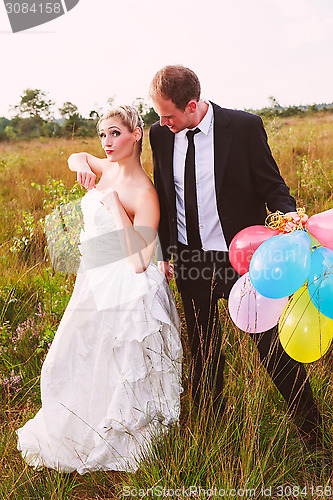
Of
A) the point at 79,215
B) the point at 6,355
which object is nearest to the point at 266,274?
the point at 79,215

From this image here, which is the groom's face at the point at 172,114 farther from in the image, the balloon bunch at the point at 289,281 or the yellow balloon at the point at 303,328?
the yellow balloon at the point at 303,328

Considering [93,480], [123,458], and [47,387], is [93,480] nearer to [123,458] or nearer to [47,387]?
[123,458]

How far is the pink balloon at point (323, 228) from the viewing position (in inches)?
66.0

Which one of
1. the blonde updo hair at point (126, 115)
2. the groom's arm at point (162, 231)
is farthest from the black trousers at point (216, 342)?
the blonde updo hair at point (126, 115)

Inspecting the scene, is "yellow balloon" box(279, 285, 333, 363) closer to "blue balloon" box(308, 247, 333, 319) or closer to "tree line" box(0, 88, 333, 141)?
"blue balloon" box(308, 247, 333, 319)

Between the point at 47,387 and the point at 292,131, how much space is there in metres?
6.04

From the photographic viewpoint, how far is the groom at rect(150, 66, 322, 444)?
6.79 feet

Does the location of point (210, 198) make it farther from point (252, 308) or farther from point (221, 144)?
point (252, 308)

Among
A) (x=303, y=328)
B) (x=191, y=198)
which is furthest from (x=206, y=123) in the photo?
(x=303, y=328)

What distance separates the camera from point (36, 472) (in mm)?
2211

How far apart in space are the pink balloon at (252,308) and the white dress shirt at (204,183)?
421 mm

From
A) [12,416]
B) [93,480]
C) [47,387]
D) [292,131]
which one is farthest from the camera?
[292,131]

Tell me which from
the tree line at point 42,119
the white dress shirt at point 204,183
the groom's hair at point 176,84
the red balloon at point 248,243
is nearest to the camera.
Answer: the red balloon at point 248,243

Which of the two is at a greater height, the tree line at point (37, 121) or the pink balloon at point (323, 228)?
the tree line at point (37, 121)
